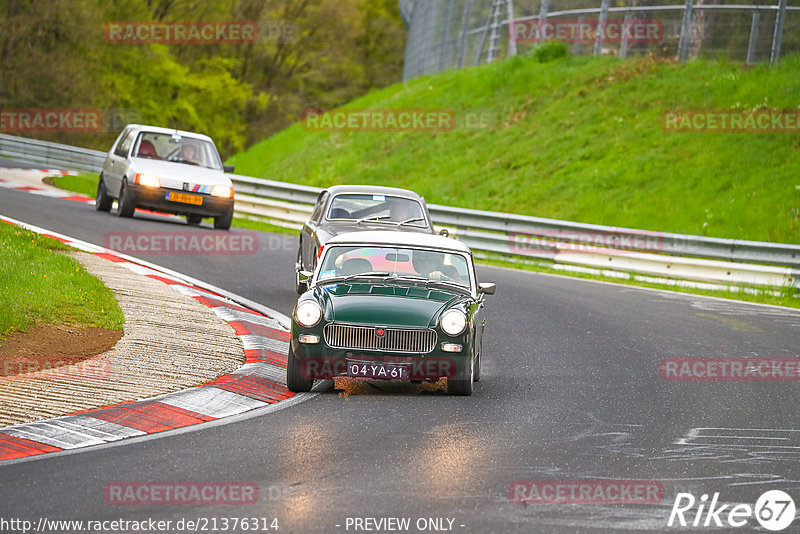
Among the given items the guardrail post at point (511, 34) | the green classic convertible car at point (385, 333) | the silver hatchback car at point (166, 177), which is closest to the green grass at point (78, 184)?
the silver hatchback car at point (166, 177)

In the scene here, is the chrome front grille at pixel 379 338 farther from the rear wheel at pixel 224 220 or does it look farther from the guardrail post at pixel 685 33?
the guardrail post at pixel 685 33

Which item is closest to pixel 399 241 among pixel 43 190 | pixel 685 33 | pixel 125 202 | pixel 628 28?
pixel 125 202

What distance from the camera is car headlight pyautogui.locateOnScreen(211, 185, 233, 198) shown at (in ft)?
68.7

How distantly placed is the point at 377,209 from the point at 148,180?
23.8 feet

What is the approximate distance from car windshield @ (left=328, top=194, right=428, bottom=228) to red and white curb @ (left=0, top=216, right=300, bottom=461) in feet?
6.63

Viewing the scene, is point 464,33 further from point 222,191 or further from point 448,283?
point 448,283

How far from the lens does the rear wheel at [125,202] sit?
20812 millimetres

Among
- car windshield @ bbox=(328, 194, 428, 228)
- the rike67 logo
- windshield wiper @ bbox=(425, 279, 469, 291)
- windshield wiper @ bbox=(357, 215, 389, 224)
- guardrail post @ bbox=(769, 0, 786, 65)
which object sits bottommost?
the rike67 logo

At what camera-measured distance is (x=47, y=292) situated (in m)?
11.7

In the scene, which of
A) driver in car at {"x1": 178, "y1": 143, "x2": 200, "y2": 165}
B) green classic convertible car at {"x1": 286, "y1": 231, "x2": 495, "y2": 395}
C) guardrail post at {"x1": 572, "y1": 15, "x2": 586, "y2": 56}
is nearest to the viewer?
green classic convertible car at {"x1": 286, "y1": 231, "x2": 495, "y2": 395}

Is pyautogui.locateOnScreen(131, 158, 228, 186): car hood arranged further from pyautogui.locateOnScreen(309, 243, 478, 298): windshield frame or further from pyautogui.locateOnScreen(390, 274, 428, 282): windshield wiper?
pyautogui.locateOnScreen(390, 274, 428, 282): windshield wiper

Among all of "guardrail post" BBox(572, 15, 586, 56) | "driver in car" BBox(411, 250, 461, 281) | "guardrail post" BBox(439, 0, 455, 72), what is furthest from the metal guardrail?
"guardrail post" BBox(439, 0, 455, 72)

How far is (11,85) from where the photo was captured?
144 ft

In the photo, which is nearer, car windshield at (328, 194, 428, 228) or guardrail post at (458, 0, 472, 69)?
car windshield at (328, 194, 428, 228)
